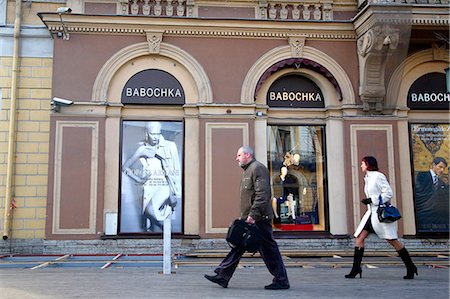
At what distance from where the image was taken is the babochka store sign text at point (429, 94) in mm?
13164

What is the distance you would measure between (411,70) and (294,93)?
3320mm

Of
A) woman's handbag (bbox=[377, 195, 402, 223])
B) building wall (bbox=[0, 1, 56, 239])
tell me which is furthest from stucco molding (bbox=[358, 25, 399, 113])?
building wall (bbox=[0, 1, 56, 239])

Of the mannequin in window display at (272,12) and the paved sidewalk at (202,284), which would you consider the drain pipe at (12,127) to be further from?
the mannequin in window display at (272,12)

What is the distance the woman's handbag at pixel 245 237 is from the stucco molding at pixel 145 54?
261 inches

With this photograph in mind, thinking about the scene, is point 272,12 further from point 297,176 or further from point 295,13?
point 297,176

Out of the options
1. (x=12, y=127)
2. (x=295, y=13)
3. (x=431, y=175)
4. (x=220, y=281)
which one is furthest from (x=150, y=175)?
(x=431, y=175)

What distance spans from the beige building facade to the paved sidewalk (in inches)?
151

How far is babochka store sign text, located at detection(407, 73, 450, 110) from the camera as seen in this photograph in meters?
13.2

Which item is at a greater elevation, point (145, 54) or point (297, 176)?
point (145, 54)

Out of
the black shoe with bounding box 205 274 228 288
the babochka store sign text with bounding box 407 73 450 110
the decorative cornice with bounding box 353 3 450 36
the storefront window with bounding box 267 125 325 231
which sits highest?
the decorative cornice with bounding box 353 3 450 36

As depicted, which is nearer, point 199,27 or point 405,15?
point 405,15

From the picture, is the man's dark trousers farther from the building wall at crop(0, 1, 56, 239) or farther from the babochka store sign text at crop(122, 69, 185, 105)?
the building wall at crop(0, 1, 56, 239)

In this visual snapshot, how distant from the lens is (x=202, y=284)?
6.64 metres

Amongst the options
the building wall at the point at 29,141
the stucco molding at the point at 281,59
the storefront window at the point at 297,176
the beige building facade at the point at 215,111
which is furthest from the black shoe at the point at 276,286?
the building wall at the point at 29,141
